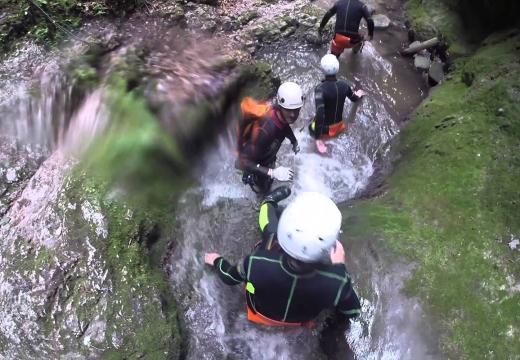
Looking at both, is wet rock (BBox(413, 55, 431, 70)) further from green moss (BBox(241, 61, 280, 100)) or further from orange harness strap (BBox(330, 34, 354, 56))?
green moss (BBox(241, 61, 280, 100))

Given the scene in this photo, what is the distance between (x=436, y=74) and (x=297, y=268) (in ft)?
22.4

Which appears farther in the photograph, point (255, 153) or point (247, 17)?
point (247, 17)

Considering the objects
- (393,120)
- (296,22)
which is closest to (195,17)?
(296,22)

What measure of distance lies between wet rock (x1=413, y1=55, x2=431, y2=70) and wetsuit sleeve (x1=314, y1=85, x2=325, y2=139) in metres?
3.64

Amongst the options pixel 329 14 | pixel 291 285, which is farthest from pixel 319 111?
pixel 291 285

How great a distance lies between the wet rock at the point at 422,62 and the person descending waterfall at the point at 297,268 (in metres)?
6.22

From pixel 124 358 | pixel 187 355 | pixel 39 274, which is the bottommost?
pixel 187 355

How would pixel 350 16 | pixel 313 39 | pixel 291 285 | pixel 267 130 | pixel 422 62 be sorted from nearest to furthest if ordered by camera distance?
1. pixel 291 285
2. pixel 267 130
3. pixel 350 16
4. pixel 422 62
5. pixel 313 39

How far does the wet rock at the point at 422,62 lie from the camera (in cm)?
875

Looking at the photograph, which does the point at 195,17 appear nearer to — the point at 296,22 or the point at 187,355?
the point at 296,22

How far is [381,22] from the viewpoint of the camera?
9836 millimetres

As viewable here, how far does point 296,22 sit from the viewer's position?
9273 mm

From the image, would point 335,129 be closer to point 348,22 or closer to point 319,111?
point 319,111

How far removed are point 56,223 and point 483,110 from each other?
5.91m
